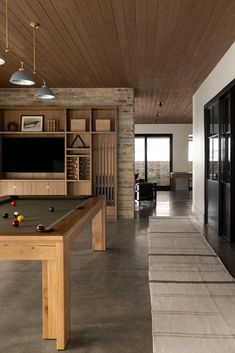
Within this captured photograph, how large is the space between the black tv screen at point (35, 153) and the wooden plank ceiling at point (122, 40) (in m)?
1.20

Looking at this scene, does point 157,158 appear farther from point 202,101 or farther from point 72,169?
point 72,169

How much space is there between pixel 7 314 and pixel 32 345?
58 cm

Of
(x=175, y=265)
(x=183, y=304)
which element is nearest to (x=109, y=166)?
(x=175, y=265)

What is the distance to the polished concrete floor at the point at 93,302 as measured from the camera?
2.46m

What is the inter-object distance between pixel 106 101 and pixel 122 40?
3199mm

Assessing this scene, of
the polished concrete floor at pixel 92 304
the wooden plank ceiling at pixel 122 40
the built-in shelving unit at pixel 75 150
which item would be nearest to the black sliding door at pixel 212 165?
the wooden plank ceiling at pixel 122 40

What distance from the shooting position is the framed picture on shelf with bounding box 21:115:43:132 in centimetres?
799

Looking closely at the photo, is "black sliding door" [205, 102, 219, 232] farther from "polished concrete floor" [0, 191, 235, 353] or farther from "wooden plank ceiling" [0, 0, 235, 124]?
"polished concrete floor" [0, 191, 235, 353]

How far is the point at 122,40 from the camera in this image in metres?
4.91

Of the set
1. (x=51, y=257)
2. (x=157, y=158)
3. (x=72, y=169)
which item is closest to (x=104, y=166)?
(x=72, y=169)

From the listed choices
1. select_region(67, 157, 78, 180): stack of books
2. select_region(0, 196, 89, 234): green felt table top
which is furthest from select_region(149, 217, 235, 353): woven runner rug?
select_region(67, 157, 78, 180): stack of books

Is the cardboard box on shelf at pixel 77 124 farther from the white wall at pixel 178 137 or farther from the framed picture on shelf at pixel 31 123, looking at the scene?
the white wall at pixel 178 137

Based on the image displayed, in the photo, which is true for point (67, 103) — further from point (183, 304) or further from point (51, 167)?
point (183, 304)

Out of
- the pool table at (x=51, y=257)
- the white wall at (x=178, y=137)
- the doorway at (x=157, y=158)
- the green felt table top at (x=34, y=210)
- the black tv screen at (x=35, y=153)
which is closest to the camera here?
the pool table at (x=51, y=257)
